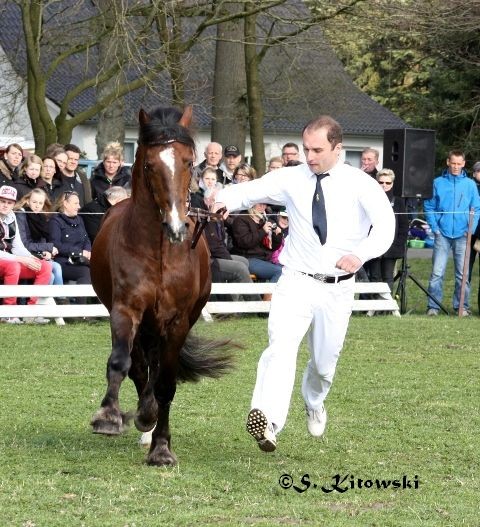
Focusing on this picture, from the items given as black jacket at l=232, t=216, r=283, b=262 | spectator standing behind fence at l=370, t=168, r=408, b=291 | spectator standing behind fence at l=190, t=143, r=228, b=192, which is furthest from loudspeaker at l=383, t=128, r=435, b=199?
spectator standing behind fence at l=190, t=143, r=228, b=192

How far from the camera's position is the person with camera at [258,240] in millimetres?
16109

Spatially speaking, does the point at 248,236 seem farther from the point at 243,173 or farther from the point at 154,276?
the point at 154,276

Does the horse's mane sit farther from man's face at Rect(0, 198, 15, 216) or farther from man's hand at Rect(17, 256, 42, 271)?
man's hand at Rect(17, 256, 42, 271)

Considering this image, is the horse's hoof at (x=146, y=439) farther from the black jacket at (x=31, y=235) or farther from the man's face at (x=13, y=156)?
the man's face at (x=13, y=156)

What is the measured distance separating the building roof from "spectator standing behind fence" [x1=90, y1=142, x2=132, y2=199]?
28.4 ft

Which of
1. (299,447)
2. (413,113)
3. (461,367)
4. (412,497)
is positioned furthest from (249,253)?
(413,113)

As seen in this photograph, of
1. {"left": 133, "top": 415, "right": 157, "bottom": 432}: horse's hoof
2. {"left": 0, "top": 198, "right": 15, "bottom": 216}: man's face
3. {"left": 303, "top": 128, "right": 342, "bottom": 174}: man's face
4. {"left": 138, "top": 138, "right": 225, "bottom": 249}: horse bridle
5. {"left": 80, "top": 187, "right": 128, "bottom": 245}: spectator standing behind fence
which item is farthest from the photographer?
{"left": 80, "top": 187, "right": 128, "bottom": 245}: spectator standing behind fence

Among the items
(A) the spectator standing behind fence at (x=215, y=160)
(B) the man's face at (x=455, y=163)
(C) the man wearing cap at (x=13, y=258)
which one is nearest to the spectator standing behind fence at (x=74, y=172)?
(C) the man wearing cap at (x=13, y=258)

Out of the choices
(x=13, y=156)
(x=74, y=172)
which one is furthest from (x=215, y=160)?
(x=13, y=156)

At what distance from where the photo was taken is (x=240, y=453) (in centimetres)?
764

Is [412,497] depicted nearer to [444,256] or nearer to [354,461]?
[354,461]

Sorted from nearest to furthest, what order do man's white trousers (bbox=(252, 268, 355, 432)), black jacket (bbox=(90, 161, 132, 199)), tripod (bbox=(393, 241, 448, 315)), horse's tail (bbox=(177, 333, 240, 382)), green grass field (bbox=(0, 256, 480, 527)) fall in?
green grass field (bbox=(0, 256, 480, 527)) < man's white trousers (bbox=(252, 268, 355, 432)) < horse's tail (bbox=(177, 333, 240, 382)) < black jacket (bbox=(90, 161, 132, 199)) < tripod (bbox=(393, 241, 448, 315))

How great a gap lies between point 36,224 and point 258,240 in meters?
3.15

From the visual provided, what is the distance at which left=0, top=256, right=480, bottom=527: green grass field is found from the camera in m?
6.01
